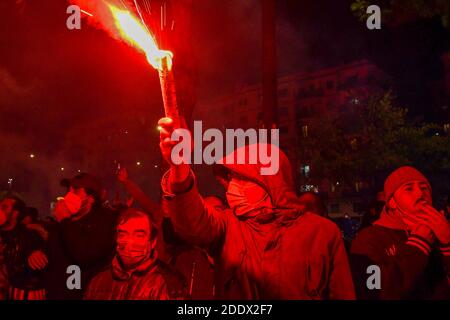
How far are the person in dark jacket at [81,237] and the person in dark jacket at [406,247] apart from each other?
7.47ft

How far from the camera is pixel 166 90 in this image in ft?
7.46

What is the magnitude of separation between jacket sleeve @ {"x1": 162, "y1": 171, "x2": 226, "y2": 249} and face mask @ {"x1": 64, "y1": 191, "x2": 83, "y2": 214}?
98.8 inches

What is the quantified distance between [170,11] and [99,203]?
243 cm

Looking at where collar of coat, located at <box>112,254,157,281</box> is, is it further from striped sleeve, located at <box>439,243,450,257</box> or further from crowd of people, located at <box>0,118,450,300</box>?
striped sleeve, located at <box>439,243,450,257</box>

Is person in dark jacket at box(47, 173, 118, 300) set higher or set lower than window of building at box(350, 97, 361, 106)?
lower

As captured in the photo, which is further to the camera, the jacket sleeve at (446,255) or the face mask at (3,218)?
the face mask at (3,218)

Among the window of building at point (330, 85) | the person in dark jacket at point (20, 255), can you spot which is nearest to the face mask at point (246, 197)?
the person in dark jacket at point (20, 255)

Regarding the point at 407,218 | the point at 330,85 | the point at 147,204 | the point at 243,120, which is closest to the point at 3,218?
the point at 147,204

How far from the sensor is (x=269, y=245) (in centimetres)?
294

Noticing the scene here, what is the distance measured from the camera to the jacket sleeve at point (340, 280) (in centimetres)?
295

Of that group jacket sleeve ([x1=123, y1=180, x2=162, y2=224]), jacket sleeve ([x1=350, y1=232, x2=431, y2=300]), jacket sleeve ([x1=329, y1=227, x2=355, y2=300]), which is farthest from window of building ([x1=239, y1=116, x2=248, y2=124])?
jacket sleeve ([x1=329, y1=227, x2=355, y2=300])

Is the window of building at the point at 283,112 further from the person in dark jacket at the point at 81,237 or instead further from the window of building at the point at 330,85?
the person in dark jacket at the point at 81,237

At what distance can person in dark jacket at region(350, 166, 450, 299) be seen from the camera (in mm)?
3488
